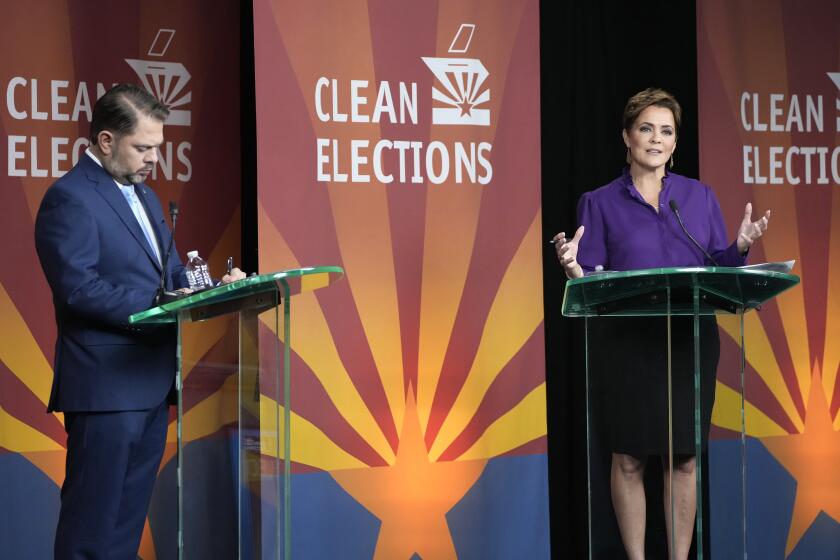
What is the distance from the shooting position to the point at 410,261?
4.18 metres

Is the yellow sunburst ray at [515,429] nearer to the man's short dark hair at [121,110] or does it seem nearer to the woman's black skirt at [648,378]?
the woman's black skirt at [648,378]

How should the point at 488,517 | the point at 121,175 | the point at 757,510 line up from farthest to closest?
the point at 488,517
the point at 757,510
the point at 121,175

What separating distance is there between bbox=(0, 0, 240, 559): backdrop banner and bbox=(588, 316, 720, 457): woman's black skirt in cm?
200

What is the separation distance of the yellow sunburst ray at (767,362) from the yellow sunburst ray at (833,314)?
233 millimetres

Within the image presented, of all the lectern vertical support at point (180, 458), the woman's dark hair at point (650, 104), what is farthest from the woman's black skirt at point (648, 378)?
the lectern vertical support at point (180, 458)

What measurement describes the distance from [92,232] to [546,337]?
8.43ft

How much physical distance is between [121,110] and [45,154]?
1491mm

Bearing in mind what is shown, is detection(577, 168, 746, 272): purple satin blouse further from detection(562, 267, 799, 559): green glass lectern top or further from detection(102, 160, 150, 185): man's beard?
detection(102, 160, 150, 185): man's beard

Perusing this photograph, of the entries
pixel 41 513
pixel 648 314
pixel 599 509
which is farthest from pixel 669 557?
pixel 41 513

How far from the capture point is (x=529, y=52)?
4.34m

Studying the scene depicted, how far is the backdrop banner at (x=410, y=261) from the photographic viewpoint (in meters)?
3.98

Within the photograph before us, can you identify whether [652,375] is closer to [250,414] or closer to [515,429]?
[250,414]

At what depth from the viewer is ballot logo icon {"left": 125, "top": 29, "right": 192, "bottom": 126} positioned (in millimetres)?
4426

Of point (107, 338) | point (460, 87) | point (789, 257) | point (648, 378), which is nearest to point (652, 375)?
point (648, 378)
